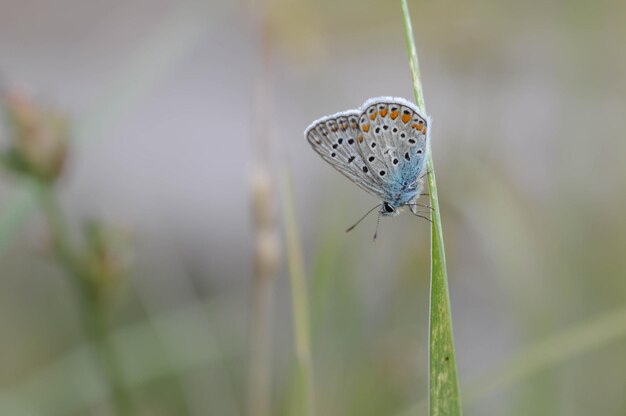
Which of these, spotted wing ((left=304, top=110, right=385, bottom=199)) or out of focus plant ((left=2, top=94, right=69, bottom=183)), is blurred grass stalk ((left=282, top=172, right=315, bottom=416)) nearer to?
spotted wing ((left=304, top=110, right=385, bottom=199))

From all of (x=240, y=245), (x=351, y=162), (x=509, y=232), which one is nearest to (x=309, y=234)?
(x=240, y=245)

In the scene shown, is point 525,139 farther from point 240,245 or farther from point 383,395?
point 383,395

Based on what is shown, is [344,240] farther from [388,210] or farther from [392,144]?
[392,144]

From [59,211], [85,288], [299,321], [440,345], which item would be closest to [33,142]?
[59,211]

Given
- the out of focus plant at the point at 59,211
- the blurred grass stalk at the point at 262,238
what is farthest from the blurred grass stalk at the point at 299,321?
the out of focus plant at the point at 59,211

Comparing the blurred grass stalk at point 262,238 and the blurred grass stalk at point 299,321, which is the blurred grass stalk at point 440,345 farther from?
the blurred grass stalk at point 262,238
